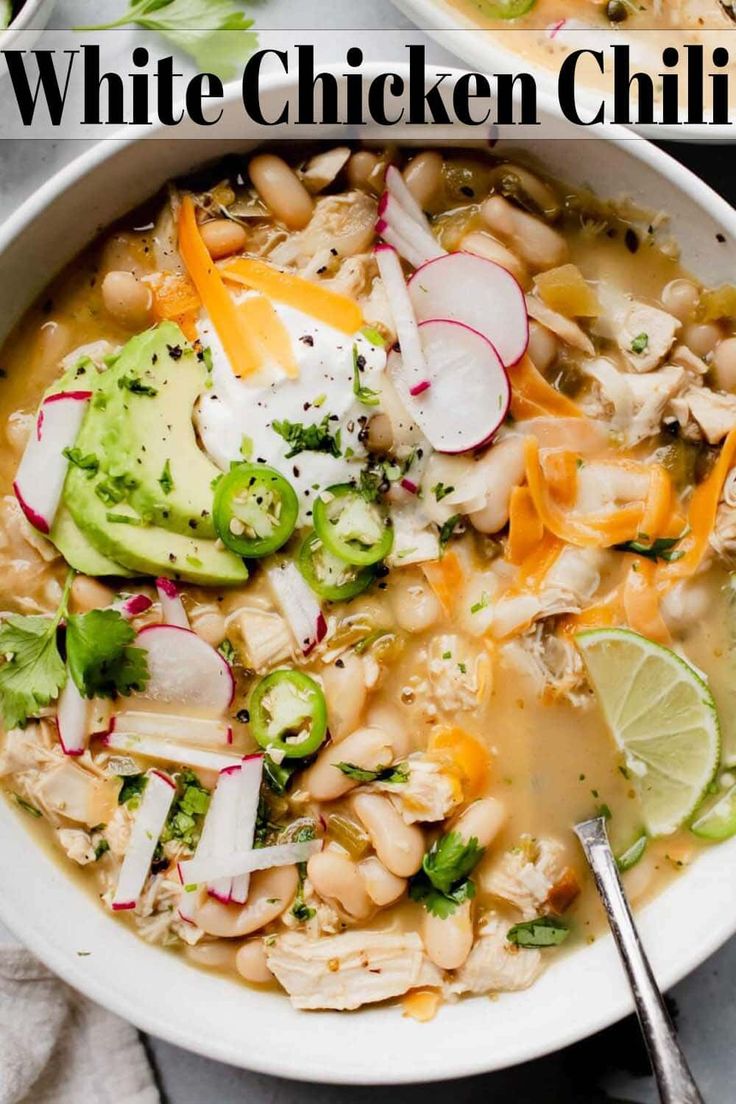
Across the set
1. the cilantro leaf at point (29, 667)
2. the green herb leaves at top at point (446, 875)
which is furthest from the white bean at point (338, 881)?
the cilantro leaf at point (29, 667)

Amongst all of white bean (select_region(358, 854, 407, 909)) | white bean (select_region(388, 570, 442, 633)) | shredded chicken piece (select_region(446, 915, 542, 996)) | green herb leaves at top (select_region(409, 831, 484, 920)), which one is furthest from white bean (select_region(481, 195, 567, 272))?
shredded chicken piece (select_region(446, 915, 542, 996))

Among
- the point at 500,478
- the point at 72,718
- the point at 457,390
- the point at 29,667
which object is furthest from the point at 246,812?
the point at 457,390

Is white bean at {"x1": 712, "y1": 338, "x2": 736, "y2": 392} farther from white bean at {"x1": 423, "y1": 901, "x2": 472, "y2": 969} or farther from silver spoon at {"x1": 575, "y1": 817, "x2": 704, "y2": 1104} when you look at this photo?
white bean at {"x1": 423, "y1": 901, "x2": 472, "y2": 969}

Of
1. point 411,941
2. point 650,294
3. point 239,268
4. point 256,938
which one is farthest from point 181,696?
point 650,294

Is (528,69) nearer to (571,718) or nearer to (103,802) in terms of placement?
(571,718)

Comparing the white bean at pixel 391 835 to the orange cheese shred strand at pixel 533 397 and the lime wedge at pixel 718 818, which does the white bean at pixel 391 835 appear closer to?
the lime wedge at pixel 718 818

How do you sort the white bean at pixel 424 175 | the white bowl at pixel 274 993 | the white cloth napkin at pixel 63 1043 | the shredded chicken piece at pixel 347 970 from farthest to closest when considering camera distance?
the white cloth napkin at pixel 63 1043 < the white bean at pixel 424 175 < the shredded chicken piece at pixel 347 970 < the white bowl at pixel 274 993

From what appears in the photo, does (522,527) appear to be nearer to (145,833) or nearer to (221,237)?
(221,237)
